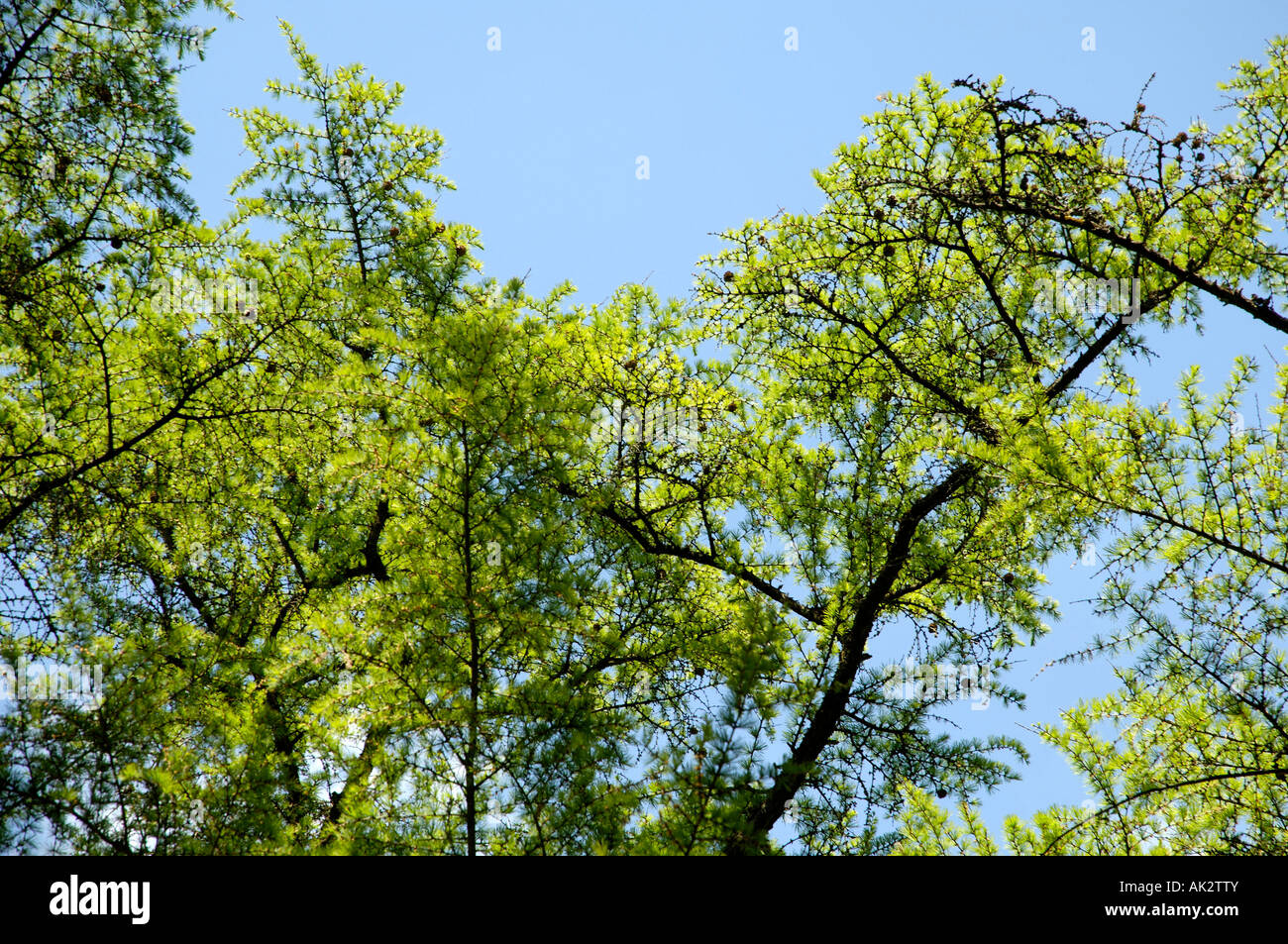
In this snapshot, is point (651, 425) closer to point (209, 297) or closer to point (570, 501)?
point (570, 501)

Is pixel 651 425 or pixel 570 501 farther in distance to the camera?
pixel 651 425

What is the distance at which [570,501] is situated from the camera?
5801 mm

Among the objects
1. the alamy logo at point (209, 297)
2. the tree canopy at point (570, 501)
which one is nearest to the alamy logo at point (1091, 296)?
the tree canopy at point (570, 501)

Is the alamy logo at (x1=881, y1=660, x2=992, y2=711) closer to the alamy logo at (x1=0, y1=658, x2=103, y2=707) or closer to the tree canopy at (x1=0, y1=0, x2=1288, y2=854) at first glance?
the tree canopy at (x1=0, y1=0, x2=1288, y2=854)
